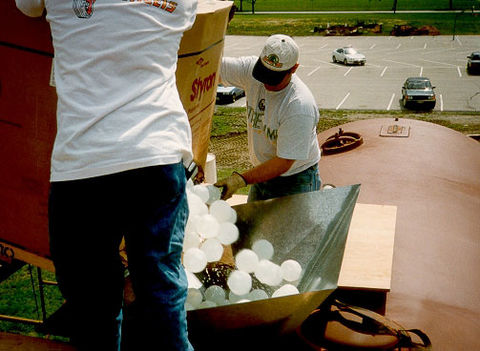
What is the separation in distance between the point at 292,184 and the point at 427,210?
2.82ft

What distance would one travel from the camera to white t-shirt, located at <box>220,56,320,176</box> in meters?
2.97


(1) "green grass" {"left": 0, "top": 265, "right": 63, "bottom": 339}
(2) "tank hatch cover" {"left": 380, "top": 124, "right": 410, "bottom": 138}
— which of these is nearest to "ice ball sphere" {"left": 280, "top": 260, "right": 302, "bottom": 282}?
(2) "tank hatch cover" {"left": 380, "top": 124, "right": 410, "bottom": 138}

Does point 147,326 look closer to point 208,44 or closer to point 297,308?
point 297,308

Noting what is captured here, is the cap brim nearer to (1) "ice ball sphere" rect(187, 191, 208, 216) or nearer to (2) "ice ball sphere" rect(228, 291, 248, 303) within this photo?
(1) "ice ball sphere" rect(187, 191, 208, 216)

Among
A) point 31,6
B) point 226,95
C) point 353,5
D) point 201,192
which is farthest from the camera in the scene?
point 353,5

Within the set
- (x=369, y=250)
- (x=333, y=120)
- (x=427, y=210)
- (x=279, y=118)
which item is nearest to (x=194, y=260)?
(x=369, y=250)

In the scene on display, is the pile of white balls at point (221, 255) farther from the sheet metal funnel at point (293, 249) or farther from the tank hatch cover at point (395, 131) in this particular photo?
the tank hatch cover at point (395, 131)

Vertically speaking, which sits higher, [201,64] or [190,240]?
[201,64]

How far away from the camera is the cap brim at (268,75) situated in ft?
9.61

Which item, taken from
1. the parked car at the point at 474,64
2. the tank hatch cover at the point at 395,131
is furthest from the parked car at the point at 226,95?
the tank hatch cover at the point at 395,131

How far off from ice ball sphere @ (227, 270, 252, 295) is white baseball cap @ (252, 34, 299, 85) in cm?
122

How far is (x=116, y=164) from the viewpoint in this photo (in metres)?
1.42

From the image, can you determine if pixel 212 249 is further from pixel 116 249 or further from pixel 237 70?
pixel 237 70

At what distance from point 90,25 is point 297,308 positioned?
1.17 meters
